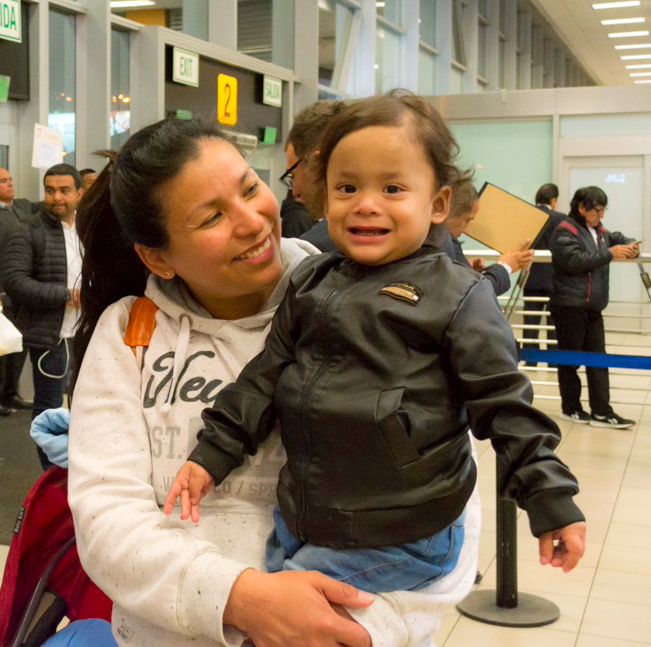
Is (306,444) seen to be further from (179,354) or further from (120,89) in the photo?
(120,89)

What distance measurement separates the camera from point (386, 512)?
51.8 inches

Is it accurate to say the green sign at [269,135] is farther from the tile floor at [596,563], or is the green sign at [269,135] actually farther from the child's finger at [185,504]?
the child's finger at [185,504]

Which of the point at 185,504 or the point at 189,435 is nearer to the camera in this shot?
the point at 185,504

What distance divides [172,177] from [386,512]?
60cm

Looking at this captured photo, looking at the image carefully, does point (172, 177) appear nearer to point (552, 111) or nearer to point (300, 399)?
point (300, 399)

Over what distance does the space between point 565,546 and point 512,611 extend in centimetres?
287

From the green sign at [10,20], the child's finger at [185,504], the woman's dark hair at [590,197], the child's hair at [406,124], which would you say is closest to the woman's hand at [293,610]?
the child's finger at [185,504]

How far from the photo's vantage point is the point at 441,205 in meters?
1.54

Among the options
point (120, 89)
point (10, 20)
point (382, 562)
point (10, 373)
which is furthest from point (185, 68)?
point (382, 562)

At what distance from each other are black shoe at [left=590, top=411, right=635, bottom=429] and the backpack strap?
6617 millimetres

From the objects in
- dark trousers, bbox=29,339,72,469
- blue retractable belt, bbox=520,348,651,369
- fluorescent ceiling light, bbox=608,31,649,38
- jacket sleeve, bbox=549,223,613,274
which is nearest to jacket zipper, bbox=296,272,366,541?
blue retractable belt, bbox=520,348,651,369

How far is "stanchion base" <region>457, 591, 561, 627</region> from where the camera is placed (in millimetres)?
3864

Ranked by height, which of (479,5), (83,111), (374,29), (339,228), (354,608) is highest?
(479,5)

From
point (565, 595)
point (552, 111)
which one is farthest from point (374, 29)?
point (565, 595)
